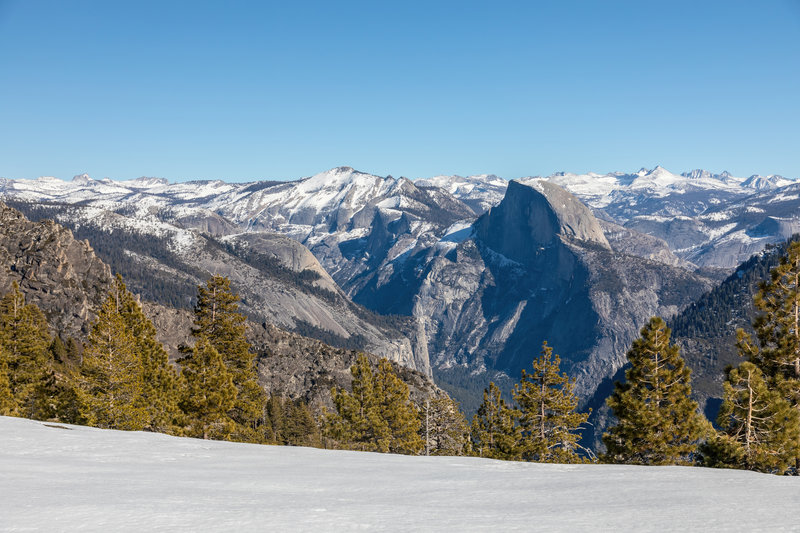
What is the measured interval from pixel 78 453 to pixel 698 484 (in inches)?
796

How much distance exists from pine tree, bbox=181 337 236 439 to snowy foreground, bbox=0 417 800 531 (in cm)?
1804

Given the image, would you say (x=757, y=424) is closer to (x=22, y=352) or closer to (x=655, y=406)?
(x=655, y=406)

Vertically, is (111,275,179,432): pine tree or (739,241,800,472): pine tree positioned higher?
(739,241,800,472): pine tree

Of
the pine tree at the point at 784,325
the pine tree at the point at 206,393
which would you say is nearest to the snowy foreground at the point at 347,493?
the pine tree at the point at 784,325

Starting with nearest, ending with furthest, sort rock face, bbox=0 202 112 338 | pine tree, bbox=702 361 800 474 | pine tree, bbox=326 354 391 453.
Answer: pine tree, bbox=702 361 800 474, pine tree, bbox=326 354 391 453, rock face, bbox=0 202 112 338

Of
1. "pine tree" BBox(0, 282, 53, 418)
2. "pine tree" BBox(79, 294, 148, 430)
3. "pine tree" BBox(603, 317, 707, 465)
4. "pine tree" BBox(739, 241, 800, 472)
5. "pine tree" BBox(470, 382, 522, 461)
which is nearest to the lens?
"pine tree" BBox(739, 241, 800, 472)

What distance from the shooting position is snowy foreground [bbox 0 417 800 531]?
36.9ft

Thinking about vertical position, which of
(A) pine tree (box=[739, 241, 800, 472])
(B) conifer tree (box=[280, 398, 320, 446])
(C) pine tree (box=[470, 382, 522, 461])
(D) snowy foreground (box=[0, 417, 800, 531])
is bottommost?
(B) conifer tree (box=[280, 398, 320, 446])

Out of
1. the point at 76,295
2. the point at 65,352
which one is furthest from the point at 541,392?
the point at 76,295

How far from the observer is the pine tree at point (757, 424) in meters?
30.6

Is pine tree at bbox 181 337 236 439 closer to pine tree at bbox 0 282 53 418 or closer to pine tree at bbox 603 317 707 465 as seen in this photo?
pine tree at bbox 0 282 53 418

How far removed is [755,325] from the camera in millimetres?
35906

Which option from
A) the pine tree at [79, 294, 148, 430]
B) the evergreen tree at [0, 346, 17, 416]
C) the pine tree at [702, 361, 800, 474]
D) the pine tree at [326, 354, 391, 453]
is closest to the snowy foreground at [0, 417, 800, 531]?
the pine tree at [702, 361, 800, 474]

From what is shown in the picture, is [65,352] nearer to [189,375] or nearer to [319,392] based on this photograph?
[319,392]
